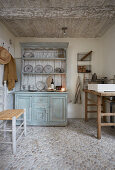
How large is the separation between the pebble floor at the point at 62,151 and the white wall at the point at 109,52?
1451 mm

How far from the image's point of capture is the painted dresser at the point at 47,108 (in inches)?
103

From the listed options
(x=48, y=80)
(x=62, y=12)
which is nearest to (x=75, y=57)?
(x=48, y=80)

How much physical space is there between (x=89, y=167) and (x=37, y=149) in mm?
809

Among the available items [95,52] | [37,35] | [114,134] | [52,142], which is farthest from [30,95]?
[95,52]

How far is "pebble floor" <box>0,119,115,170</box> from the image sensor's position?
4.60 feet

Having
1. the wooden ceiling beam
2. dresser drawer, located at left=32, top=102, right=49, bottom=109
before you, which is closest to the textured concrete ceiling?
the wooden ceiling beam

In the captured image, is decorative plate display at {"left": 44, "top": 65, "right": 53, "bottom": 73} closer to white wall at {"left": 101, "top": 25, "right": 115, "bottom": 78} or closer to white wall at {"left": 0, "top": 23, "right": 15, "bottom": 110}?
white wall at {"left": 0, "top": 23, "right": 15, "bottom": 110}

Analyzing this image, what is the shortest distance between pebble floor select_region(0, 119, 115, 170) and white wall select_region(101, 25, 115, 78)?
4.76ft

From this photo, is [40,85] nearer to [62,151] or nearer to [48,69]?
[48,69]

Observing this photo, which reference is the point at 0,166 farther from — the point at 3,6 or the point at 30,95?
the point at 3,6

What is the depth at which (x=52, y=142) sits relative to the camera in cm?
194

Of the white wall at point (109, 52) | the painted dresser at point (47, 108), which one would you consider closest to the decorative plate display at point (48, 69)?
the painted dresser at point (47, 108)

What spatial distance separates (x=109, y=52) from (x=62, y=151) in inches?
98.8

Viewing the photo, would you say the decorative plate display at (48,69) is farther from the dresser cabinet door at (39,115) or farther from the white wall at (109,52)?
the white wall at (109,52)
